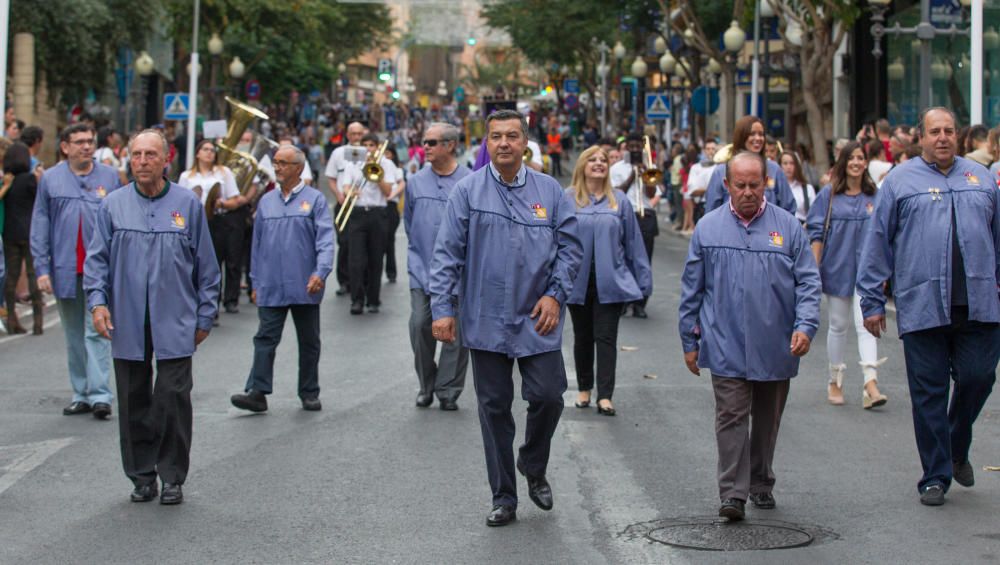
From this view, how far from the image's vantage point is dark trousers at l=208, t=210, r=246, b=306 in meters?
17.0

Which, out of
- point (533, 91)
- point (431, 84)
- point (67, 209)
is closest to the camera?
point (67, 209)

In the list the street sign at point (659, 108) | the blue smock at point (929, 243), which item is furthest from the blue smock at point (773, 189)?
the street sign at point (659, 108)

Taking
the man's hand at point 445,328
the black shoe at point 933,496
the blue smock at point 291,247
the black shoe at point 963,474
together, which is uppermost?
the blue smock at point 291,247

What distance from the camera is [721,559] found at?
6.64 metres

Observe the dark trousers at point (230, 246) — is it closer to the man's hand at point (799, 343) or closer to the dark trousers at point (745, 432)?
the dark trousers at point (745, 432)

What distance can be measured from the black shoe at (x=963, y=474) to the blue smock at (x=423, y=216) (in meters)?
4.03

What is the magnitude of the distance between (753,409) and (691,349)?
0.43 meters

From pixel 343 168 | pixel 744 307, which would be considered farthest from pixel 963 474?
pixel 343 168

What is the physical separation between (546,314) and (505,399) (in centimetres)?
45

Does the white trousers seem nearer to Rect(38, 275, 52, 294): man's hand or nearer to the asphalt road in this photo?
the asphalt road

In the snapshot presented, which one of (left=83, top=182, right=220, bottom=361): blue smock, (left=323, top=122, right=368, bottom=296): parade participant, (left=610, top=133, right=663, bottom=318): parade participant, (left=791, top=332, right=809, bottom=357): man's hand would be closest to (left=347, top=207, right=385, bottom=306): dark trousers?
(left=323, top=122, right=368, bottom=296): parade participant

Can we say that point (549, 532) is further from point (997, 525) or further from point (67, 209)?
point (67, 209)

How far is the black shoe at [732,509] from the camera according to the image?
23.7ft

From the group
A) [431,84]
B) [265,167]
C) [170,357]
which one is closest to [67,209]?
[170,357]
